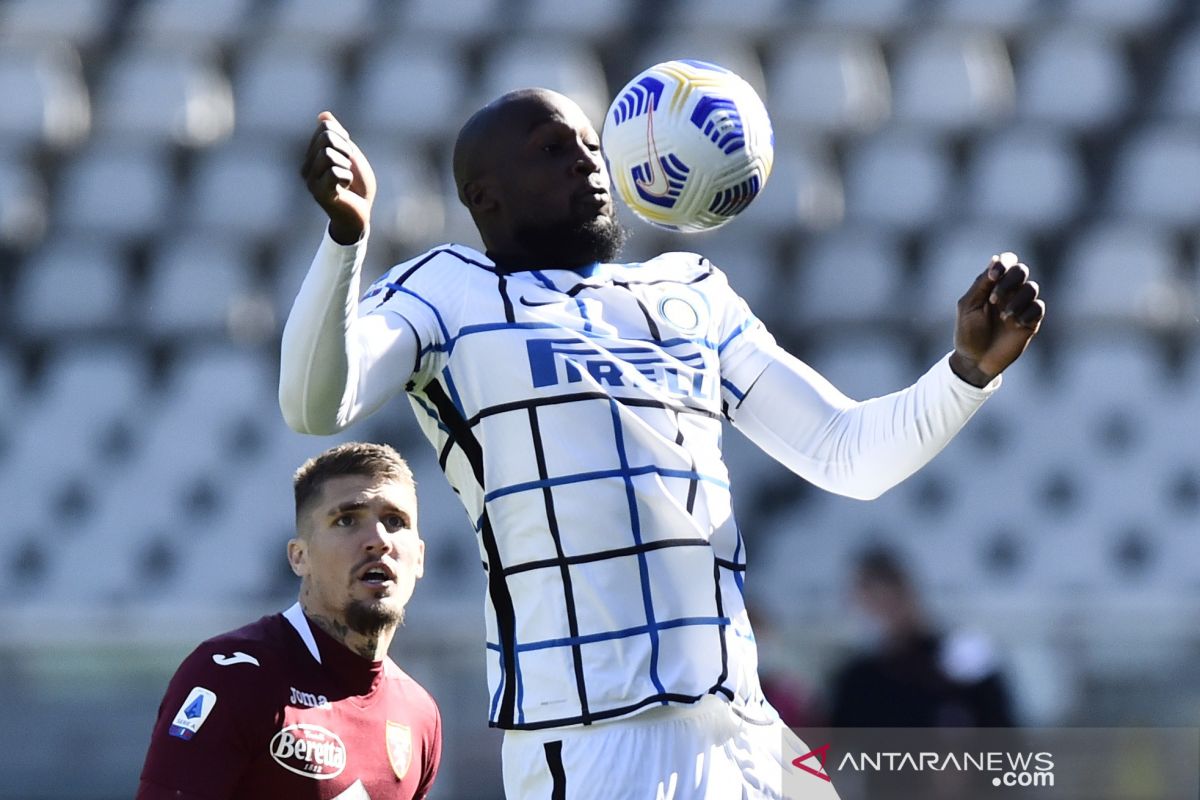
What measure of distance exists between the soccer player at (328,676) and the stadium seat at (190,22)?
8.46 m

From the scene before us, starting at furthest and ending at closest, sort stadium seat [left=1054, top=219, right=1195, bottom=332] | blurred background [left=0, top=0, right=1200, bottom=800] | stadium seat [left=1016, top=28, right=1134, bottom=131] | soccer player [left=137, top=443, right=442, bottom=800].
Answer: stadium seat [left=1016, top=28, right=1134, bottom=131] < stadium seat [left=1054, top=219, right=1195, bottom=332] < blurred background [left=0, top=0, right=1200, bottom=800] < soccer player [left=137, top=443, right=442, bottom=800]

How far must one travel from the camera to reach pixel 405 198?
1074cm

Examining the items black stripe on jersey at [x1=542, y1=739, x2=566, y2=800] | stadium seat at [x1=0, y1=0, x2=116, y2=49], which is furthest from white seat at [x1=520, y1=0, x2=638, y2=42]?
black stripe on jersey at [x1=542, y1=739, x2=566, y2=800]

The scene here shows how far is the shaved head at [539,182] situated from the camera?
10.3 ft

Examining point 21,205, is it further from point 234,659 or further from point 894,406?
point 894,406

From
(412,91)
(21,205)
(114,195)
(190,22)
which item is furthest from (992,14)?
(21,205)

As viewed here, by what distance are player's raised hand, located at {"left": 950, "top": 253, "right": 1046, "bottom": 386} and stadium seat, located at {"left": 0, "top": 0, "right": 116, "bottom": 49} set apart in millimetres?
9999

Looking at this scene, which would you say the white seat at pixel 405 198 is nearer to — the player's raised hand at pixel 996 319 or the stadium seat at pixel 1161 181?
the stadium seat at pixel 1161 181

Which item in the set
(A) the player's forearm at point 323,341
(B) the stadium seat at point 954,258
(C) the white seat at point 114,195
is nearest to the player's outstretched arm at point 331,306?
(A) the player's forearm at point 323,341

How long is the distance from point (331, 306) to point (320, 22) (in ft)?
31.6

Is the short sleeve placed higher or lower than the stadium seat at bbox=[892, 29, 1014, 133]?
lower

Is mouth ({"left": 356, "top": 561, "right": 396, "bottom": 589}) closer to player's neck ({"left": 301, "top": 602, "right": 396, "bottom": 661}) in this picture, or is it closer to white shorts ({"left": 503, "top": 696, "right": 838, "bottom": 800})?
player's neck ({"left": 301, "top": 602, "right": 396, "bottom": 661})

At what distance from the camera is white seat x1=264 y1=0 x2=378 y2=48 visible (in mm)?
11836

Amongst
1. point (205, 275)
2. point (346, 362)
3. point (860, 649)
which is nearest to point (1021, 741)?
point (860, 649)
